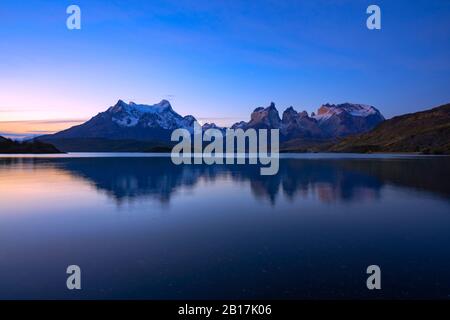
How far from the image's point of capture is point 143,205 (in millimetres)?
34875

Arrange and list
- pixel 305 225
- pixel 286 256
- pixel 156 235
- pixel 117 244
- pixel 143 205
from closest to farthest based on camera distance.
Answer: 1. pixel 286 256
2. pixel 117 244
3. pixel 156 235
4. pixel 305 225
5. pixel 143 205

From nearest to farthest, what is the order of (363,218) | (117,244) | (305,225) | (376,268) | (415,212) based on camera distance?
(376,268) → (117,244) → (305,225) → (363,218) → (415,212)

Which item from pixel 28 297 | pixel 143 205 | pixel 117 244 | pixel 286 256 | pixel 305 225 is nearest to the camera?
pixel 28 297

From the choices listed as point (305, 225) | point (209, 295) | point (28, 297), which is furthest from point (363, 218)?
point (28, 297)

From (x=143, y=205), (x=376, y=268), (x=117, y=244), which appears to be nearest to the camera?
(x=376, y=268)

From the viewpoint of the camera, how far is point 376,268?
15633 mm

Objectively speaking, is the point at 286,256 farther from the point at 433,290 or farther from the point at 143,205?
the point at 143,205

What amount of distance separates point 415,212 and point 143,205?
82.7 feet

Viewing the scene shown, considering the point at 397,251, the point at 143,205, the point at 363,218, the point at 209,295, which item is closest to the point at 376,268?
the point at 397,251

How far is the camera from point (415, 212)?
30.5 metres

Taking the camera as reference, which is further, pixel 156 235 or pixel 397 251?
pixel 156 235
